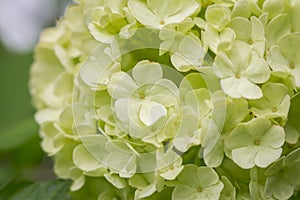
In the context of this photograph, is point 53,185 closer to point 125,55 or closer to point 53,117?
point 53,117

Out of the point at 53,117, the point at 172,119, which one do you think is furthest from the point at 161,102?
the point at 53,117

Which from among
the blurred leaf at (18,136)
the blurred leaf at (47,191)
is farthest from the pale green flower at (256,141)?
the blurred leaf at (18,136)

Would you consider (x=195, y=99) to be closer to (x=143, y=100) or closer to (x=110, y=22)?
(x=143, y=100)

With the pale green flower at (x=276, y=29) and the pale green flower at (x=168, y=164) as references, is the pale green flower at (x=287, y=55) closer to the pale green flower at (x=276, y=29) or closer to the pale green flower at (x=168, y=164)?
the pale green flower at (x=276, y=29)

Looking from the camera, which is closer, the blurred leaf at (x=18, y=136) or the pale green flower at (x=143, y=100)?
the pale green flower at (x=143, y=100)

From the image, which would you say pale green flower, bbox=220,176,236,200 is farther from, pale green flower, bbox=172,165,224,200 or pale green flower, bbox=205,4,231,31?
pale green flower, bbox=205,4,231,31

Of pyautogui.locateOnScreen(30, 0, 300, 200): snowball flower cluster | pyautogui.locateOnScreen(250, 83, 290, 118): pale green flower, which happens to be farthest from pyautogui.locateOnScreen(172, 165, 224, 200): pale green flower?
Answer: pyautogui.locateOnScreen(250, 83, 290, 118): pale green flower

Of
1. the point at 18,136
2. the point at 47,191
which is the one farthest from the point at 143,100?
the point at 18,136
